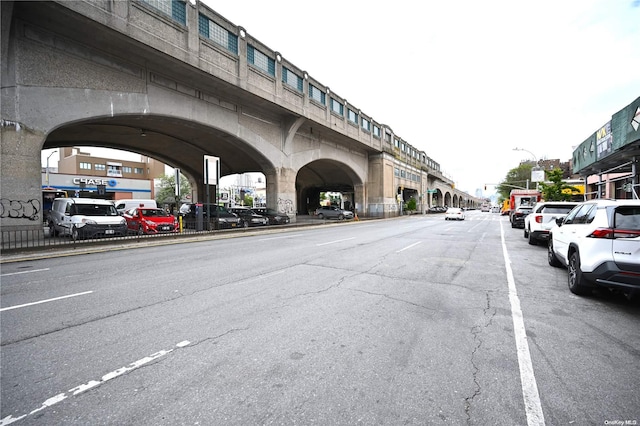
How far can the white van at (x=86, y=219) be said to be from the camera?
13.4 m

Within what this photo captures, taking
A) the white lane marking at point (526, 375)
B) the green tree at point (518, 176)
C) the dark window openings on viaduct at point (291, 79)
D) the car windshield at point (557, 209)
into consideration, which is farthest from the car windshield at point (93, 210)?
the green tree at point (518, 176)

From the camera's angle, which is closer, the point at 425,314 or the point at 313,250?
the point at 425,314

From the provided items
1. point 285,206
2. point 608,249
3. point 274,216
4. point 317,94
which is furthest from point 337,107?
point 608,249

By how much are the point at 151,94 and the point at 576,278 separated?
2026 cm

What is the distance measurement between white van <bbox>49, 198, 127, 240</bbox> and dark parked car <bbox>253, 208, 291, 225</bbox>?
1238cm

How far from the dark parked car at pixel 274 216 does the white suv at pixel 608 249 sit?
2162cm

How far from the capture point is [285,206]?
2716 centimetres

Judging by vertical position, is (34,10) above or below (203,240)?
above

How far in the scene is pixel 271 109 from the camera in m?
24.4

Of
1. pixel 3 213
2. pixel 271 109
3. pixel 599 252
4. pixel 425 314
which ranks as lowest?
pixel 425 314

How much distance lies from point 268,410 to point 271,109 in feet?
80.8

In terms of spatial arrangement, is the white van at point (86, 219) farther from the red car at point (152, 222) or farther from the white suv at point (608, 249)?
the white suv at point (608, 249)

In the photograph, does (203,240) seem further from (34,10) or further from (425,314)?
(425,314)

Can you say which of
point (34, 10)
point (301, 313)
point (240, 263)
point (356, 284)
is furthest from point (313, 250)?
point (34, 10)
